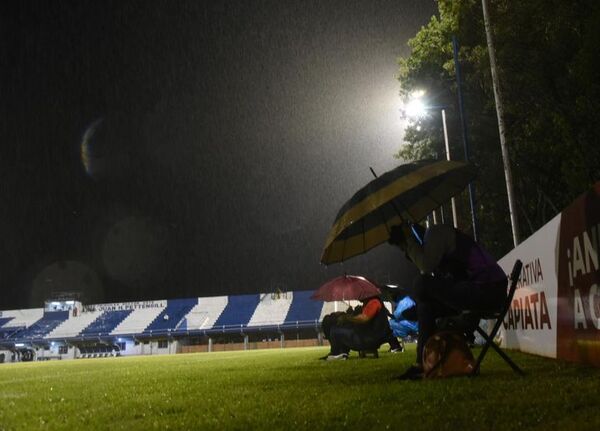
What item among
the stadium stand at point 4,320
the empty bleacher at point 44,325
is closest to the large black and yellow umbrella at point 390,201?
the empty bleacher at point 44,325

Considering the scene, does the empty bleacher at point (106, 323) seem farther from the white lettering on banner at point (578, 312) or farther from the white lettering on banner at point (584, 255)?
the white lettering on banner at point (584, 255)

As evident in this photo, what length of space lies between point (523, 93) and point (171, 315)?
51.0m

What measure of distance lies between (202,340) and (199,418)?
193 feet

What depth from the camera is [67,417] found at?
A: 4.90m

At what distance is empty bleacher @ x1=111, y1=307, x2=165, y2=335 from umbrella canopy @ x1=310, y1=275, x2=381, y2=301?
161ft

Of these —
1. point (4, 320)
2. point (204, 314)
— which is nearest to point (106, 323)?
point (204, 314)

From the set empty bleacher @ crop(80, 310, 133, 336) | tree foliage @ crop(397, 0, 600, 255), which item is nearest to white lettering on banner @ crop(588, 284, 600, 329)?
tree foliage @ crop(397, 0, 600, 255)

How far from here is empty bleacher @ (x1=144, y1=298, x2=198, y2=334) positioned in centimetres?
6014

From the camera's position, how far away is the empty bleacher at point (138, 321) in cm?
6050

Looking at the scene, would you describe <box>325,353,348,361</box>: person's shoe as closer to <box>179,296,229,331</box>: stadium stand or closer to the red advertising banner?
the red advertising banner

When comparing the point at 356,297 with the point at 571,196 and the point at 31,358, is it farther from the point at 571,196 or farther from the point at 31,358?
the point at 31,358

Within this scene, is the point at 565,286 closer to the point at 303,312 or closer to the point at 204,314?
the point at 303,312

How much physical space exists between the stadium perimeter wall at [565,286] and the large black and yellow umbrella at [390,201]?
128 cm

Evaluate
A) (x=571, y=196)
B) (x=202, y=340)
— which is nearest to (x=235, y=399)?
(x=571, y=196)
